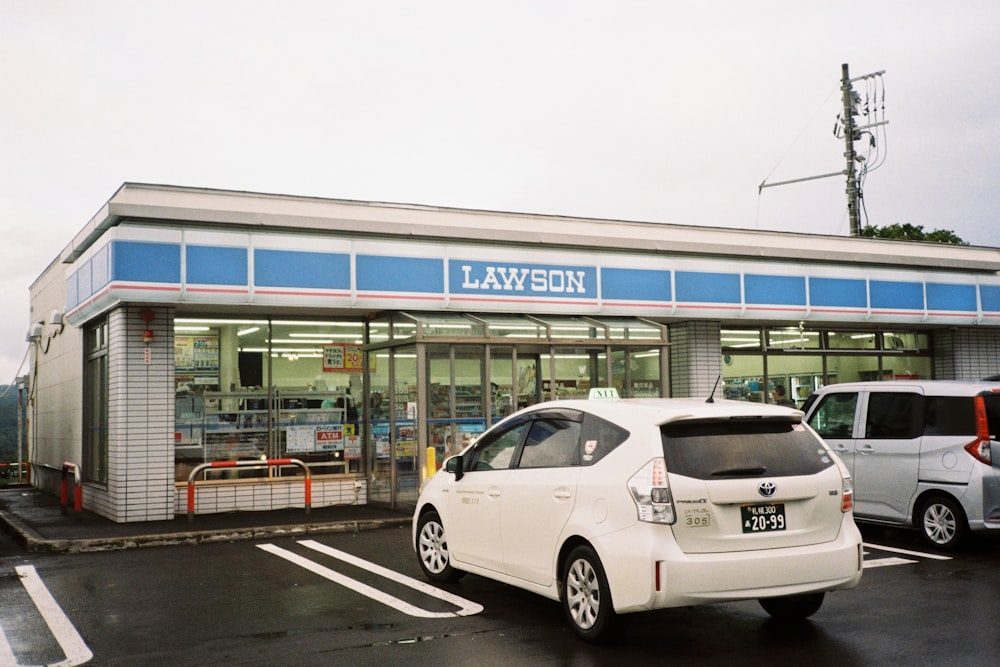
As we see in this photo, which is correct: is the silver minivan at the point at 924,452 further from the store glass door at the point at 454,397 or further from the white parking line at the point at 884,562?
the store glass door at the point at 454,397

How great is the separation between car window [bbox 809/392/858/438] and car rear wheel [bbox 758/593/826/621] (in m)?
4.75

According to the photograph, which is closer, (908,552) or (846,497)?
(846,497)

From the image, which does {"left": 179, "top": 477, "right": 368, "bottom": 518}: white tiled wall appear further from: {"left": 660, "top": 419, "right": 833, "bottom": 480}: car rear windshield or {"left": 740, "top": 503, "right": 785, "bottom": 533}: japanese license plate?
{"left": 740, "top": 503, "right": 785, "bottom": 533}: japanese license plate

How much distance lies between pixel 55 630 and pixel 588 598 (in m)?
4.06

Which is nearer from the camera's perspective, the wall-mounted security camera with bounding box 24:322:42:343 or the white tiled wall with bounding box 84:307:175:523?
the white tiled wall with bounding box 84:307:175:523

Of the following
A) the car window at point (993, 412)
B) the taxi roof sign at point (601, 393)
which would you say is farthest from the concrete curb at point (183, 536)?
the car window at point (993, 412)

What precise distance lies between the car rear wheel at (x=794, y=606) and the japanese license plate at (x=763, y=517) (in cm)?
104

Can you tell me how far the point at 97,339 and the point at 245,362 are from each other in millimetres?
2806

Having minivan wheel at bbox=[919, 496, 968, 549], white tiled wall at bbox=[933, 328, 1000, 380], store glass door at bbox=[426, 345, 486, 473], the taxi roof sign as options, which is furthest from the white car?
white tiled wall at bbox=[933, 328, 1000, 380]

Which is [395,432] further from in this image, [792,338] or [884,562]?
[792,338]

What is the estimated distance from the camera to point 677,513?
6320 millimetres

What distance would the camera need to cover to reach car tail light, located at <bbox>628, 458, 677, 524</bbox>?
20.7ft

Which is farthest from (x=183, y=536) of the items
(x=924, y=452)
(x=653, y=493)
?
(x=924, y=452)

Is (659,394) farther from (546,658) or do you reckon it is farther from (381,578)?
(546,658)
